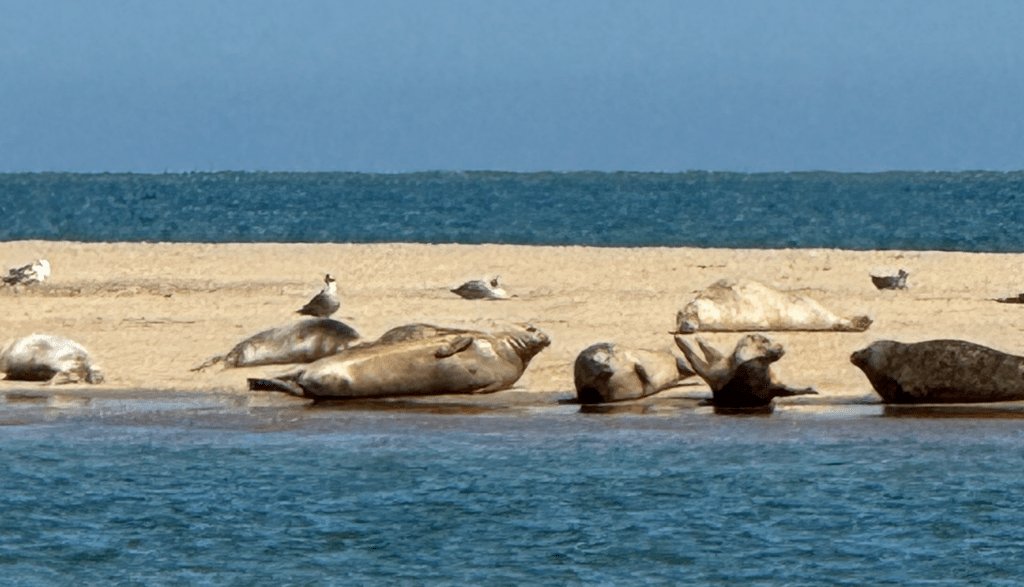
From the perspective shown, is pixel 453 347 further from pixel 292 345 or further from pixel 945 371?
pixel 945 371

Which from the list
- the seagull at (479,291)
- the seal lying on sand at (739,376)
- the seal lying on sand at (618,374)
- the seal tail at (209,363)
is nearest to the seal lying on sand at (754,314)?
the seal lying on sand at (618,374)

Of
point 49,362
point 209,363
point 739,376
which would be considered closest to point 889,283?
point 739,376

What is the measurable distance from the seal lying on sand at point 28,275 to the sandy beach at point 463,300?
0.14 m

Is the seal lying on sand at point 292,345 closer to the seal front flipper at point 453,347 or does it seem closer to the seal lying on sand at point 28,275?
the seal front flipper at point 453,347

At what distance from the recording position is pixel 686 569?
8.20 meters

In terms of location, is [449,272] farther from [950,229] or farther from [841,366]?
[950,229]

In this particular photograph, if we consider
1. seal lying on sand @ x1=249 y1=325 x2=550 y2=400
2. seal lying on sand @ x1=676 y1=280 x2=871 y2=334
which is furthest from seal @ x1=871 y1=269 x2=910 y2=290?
seal lying on sand @ x1=249 y1=325 x2=550 y2=400

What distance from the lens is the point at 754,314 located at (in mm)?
14773

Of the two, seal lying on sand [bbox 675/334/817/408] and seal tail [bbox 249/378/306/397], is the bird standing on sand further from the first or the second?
seal lying on sand [bbox 675/334/817/408]

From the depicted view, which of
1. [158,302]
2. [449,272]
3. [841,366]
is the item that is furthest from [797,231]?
[841,366]

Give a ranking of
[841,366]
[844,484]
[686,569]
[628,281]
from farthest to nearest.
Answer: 1. [628,281]
2. [841,366]
3. [844,484]
4. [686,569]

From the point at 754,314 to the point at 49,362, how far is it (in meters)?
4.74

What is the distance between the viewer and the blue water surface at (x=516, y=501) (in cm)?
824

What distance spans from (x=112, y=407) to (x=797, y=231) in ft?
97.3
